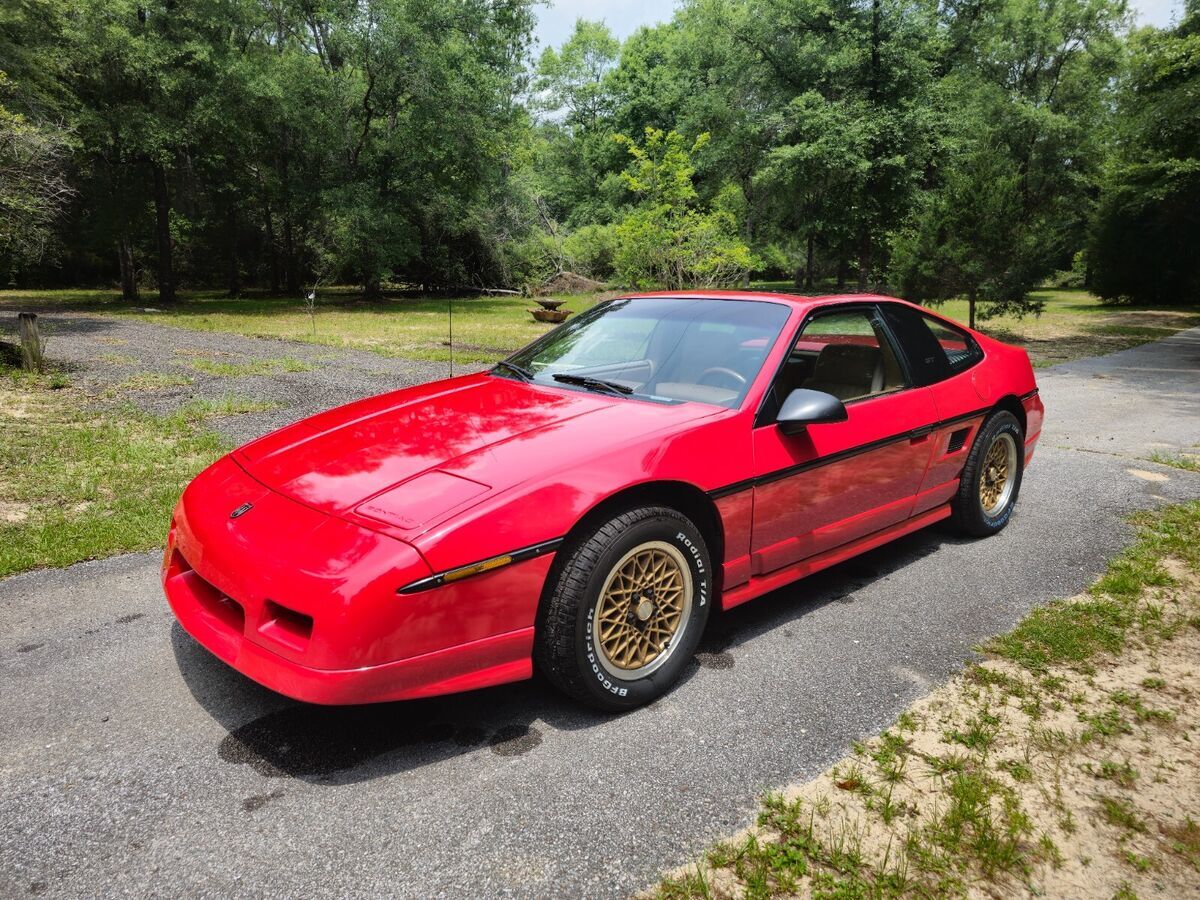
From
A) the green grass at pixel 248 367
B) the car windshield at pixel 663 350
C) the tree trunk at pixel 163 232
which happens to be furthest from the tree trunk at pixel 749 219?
the car windshield at pixel 663 350

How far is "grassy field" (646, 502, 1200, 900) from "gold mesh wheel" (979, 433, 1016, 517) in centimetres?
125

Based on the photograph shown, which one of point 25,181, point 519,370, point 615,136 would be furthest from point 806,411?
point 615,136

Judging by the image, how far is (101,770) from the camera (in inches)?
88.1

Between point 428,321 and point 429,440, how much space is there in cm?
1904

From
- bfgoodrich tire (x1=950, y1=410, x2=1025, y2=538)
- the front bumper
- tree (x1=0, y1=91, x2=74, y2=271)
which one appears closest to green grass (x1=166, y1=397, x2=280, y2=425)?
the front bumper

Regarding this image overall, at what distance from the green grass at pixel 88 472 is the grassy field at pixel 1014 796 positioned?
3.75 meters

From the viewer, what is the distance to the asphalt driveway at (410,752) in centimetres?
189

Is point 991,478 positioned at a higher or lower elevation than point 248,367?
higher

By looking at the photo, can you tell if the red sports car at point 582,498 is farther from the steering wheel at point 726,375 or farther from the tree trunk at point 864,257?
the tree trunk at point 864,257

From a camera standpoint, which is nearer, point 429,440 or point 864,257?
point 429,440

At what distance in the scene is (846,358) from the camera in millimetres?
3707

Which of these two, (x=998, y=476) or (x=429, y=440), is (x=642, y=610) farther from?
(x=998, y=476)

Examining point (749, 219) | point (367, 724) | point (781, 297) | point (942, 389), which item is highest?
A: point (749, 219)

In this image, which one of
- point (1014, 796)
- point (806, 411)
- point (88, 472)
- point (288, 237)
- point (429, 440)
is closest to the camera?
point (1014, 796)
